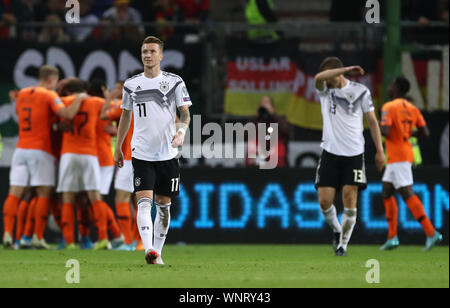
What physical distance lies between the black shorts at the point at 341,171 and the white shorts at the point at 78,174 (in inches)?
130

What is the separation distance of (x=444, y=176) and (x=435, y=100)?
1881 mm

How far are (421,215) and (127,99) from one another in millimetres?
5545

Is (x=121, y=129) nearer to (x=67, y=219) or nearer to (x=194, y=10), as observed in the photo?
(x=67, y=219)

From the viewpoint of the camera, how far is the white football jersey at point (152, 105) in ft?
32.7

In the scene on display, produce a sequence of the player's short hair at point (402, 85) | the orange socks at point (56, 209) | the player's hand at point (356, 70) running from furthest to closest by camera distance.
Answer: the orange socks at point (56, 209) → the player's short hair at point (402, 85) → the player's hand at point (356, 70)

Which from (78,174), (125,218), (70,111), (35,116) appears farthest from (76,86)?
(125,218)

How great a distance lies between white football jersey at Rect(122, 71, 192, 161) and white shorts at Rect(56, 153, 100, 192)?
392 centimetres

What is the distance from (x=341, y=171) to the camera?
39.2 feet

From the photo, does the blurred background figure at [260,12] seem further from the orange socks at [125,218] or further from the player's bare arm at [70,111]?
the orange socks at [125,218]

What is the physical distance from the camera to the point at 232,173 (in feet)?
50.9

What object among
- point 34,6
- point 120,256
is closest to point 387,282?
point 120,256

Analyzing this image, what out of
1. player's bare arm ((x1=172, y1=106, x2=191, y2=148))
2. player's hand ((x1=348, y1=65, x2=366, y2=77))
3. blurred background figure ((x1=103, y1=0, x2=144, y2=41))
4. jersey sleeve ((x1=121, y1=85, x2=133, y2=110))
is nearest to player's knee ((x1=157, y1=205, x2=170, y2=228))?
player's bare arm ((x1=172, y1=106, x2=191, y2=148))

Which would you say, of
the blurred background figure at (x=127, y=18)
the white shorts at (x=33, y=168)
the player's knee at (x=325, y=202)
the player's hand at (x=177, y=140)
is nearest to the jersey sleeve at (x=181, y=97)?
the player's hand at (x=177, y=140)
